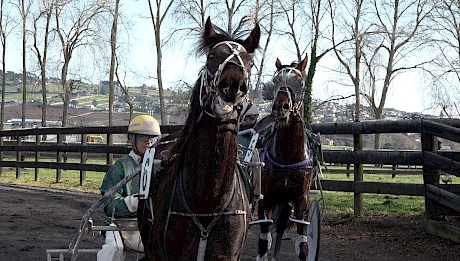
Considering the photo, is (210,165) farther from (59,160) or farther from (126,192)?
(59,160)

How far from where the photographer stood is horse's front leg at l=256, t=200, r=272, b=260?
7.98 metres

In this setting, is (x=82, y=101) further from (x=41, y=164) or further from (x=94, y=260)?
(x=94, y=260)

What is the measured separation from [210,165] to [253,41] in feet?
3.02

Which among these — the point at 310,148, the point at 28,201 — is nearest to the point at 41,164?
the point at 28,201

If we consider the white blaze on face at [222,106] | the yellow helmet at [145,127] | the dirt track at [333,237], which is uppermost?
the white blaze on face at [222,106]

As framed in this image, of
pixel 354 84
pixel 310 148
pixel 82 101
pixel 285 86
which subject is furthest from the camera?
pixel 82 101

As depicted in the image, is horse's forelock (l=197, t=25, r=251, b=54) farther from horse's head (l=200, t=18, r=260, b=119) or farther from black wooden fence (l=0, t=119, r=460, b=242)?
black wooden fence (l=0, t=119, r=460, b=242)

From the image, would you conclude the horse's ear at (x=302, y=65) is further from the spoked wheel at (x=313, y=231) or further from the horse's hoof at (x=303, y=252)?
the horse's hoof at (x=303, y=252)

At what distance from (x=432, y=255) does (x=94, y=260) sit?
414 cm

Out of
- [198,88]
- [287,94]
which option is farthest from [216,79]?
[287,94]

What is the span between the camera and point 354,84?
101 ft

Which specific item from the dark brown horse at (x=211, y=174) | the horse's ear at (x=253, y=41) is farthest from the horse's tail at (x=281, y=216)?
the horse's ear at (x=253, y=41)

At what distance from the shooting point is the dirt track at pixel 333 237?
8883 mm

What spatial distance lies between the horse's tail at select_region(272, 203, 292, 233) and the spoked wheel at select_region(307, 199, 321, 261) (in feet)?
1.02
